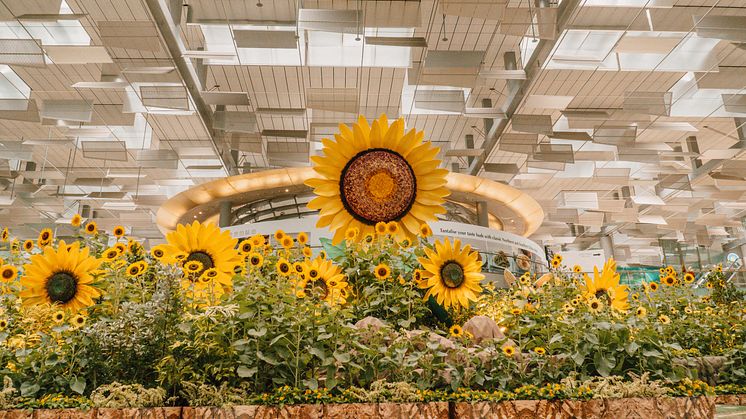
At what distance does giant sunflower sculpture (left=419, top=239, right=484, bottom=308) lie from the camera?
122cm

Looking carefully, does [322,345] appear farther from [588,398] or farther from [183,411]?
[588,398]

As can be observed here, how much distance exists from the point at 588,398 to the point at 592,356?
327 millimetres

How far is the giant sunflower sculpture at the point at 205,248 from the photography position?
113 centimetres

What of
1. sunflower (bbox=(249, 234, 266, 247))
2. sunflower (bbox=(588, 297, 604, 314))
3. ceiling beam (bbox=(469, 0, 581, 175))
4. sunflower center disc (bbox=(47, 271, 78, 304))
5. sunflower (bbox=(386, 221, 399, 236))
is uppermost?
ceiling beam (bbox=(469, 0, 581, 175))

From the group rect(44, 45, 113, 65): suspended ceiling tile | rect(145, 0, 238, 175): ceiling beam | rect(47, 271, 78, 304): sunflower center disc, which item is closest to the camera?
rect(47, 271, 78, 304): sunflower center disc

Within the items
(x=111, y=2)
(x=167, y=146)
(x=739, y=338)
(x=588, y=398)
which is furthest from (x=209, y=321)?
(x=167, y=146)

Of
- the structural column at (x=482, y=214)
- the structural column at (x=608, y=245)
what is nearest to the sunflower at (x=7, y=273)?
the structural column at (x=482, y=214)

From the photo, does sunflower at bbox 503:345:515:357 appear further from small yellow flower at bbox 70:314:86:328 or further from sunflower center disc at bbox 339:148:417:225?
small yellow flower at bbox 70:314:86:328

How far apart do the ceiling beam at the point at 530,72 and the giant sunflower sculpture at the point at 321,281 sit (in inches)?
252

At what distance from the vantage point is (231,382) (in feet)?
3.85

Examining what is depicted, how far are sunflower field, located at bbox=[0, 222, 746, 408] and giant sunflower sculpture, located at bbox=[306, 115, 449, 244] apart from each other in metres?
0.04

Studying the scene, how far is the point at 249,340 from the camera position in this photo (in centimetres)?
115

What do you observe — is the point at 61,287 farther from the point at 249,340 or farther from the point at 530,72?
the point at 530,72

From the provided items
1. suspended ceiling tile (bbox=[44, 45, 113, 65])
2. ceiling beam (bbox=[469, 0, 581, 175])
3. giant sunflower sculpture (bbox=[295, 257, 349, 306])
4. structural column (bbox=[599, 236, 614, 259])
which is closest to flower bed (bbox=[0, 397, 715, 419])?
giant sunflower sculpture (bbox=[295, 257, 349, 306])
